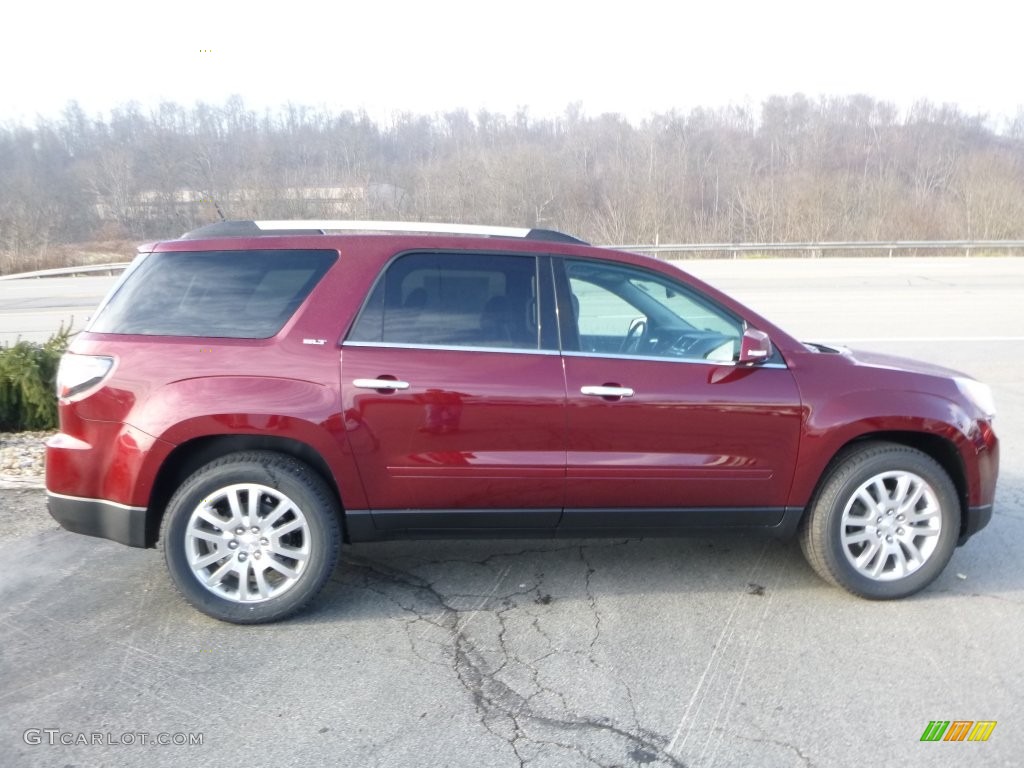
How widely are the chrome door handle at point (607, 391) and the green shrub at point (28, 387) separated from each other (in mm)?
4945

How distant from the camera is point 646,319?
4391mm

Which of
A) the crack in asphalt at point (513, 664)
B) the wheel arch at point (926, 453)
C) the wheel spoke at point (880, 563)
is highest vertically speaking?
the wheel arch at point (926, 453)

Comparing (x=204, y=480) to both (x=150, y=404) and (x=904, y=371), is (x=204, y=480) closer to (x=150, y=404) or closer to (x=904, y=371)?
(x=150, y=404)

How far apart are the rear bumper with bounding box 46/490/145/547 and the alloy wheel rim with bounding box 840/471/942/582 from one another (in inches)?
132

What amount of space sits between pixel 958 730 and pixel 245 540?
3.03 metres

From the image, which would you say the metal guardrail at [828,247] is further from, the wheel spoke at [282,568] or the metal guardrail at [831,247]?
the wheel spoke at [282,568]

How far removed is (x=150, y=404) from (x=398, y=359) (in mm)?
1128

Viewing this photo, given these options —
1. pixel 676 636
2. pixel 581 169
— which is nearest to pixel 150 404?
pixel 676 636

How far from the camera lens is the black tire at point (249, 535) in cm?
387

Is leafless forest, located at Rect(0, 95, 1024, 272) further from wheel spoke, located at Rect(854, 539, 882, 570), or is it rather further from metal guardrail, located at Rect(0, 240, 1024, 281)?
wheel spoke, located at Rect(854, 539, 882, 570)

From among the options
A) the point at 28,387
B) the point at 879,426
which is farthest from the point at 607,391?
the point at 28,387

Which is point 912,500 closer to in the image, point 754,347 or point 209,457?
point 754,347

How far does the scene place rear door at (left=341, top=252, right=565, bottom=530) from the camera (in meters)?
3.88

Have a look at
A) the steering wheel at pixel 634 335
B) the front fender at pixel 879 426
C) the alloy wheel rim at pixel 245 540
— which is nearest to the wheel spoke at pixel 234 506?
the alloy wheel rim at pixel 245 540
